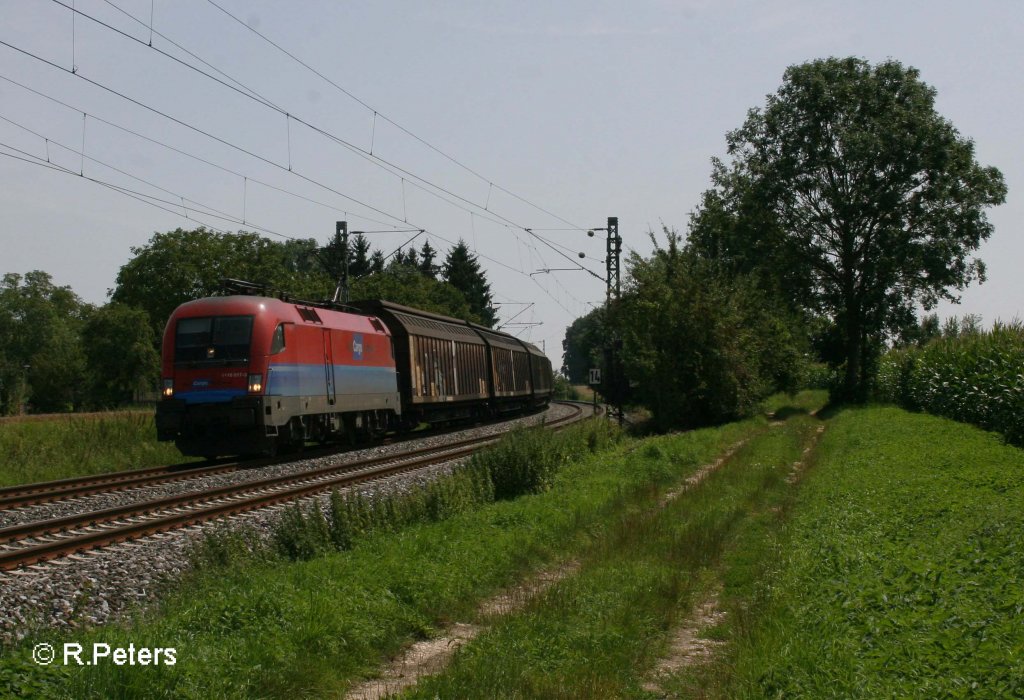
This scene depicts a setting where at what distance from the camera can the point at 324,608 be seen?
765 cm

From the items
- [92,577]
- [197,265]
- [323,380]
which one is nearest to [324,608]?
[92,577]

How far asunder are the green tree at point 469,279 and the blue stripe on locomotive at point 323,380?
6780 cm

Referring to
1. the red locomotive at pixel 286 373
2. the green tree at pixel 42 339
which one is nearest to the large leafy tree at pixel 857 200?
the red locomotive at pixel 286 373

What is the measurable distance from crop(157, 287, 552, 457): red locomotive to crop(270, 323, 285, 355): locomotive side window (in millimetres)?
21

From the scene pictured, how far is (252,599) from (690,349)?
28.9 m

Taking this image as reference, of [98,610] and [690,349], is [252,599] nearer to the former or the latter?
[98,610]

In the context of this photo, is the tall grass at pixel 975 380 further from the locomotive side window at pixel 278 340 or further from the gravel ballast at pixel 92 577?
the gravel ballast at pixel 92 577

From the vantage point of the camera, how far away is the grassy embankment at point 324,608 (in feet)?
19.4

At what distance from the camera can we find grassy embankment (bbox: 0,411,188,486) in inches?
772

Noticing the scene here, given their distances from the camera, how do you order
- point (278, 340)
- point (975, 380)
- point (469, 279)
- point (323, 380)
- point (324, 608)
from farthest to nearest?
1. point (469, 279)
2. point (975, 380)
3. point (323, 380)
4. point (278, 340)
5. point (324, 608)

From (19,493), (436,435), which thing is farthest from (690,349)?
(19,493)

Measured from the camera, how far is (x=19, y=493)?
16.2 m

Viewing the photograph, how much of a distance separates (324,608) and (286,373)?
13.6 meters

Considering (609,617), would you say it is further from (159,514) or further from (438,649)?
(159,514)
